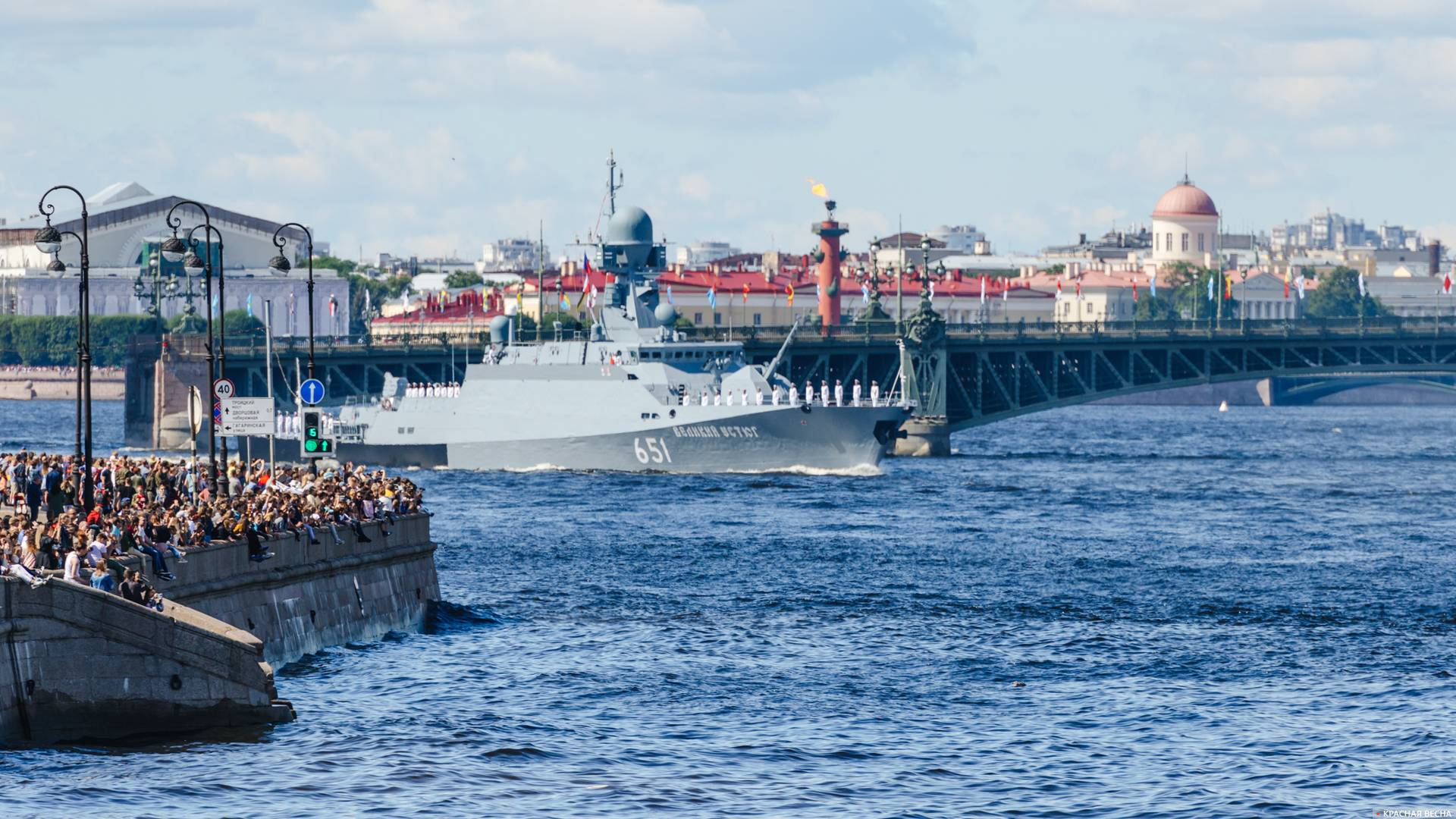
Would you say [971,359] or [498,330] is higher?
[498,330]

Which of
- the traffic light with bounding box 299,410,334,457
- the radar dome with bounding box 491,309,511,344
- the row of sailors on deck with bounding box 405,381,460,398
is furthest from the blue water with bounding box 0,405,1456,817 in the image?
the radar dome with bounding box 491,309,511,344

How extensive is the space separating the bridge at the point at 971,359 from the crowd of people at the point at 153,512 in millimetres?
72001

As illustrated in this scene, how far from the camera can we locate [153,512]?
40.5m

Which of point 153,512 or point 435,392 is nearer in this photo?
point 153,512

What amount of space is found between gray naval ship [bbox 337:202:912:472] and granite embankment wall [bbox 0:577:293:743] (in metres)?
67.6

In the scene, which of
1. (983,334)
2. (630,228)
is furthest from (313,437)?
(983,334)

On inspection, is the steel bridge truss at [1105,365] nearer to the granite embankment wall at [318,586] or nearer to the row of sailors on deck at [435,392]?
the row of sailors on deck at [435,392]

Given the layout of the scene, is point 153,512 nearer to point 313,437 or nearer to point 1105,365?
point 313,437

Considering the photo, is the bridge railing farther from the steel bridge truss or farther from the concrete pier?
the concrete pier

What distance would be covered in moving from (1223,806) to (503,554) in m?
37.3

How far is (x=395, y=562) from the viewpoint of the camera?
50.6m

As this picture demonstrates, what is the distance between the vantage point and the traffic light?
1955 inches

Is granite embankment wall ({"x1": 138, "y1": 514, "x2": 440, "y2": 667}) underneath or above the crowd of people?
underneath

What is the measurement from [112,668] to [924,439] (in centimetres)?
9759
